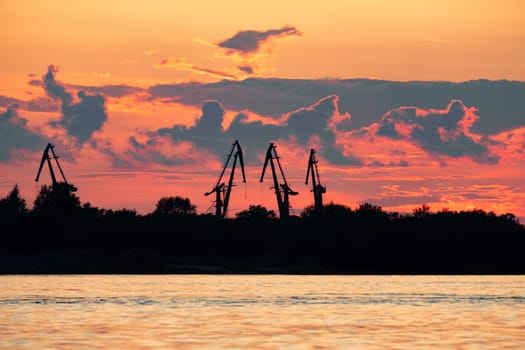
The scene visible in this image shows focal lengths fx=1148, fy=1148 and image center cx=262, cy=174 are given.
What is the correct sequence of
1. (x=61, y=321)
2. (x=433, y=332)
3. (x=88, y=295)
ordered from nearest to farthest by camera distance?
(x=433, y=332) → (x=61, y=321) → (x=88, y=295)

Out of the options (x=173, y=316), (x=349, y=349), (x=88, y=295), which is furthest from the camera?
(x=88, y=295)

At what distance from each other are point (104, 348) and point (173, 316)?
2167cm

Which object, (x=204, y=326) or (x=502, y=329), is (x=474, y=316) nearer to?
(x=502, y=329)

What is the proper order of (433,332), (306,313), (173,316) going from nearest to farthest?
1. (433,332)
2. (173,316)
3. (306,313)

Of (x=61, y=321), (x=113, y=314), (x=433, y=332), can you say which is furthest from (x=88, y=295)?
(x=433, y=332)

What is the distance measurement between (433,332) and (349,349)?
10927 millimetres

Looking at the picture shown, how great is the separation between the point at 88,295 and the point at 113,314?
3061 cm

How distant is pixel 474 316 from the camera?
7094cm

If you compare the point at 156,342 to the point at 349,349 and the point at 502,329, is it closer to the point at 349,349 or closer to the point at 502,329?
the point at 349,349

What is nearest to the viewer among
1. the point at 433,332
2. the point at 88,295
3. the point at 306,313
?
the point at 433,332

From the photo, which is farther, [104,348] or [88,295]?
[88,295]

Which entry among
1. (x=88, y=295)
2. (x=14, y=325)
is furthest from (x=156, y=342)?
(x=88, y=295)

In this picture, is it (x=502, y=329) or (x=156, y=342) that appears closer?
(x=156, y=342)

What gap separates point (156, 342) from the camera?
4969 cm
